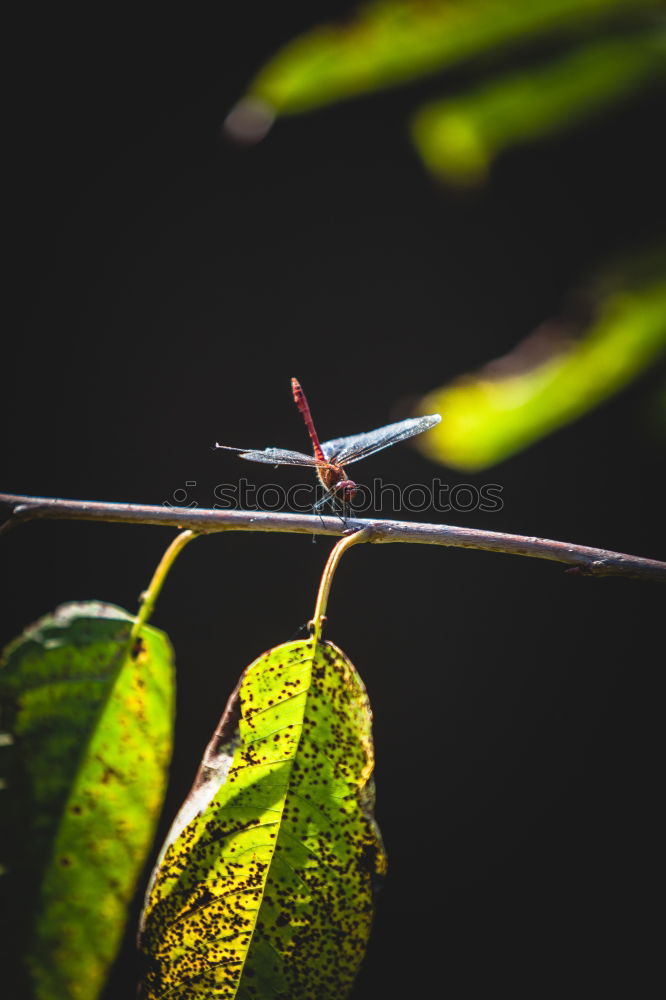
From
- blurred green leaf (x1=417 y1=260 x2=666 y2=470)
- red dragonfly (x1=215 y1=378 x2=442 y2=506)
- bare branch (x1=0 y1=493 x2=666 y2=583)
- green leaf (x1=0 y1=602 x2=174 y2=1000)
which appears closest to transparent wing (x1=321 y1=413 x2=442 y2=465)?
red dragonfly (x1=215 y1=378 x2=442 y2=506)

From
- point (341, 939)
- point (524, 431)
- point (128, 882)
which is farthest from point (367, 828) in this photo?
point (524, 431)

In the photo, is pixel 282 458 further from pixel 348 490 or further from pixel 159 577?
pixel 159 577

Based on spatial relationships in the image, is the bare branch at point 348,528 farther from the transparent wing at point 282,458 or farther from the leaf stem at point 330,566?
the transparent wing at point 282,458

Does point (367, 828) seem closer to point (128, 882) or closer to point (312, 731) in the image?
point (312, 731)

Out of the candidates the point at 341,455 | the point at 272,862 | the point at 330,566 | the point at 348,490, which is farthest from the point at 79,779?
the point at 341,455

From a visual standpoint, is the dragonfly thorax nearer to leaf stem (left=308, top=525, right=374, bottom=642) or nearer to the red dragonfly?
the red dragonfly

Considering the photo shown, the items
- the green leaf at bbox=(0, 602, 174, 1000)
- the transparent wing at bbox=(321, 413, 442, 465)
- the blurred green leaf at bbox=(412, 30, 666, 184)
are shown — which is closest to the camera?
the blurred green leaf at bbox=(412, 30, 666, 184)
